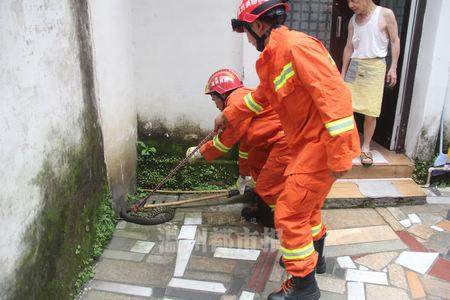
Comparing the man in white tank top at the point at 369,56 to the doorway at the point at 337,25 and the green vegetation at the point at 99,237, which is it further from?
the green vegetation at the point at 99,237

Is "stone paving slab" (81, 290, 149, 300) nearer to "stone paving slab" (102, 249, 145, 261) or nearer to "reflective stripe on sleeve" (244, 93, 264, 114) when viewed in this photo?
"stone paving slab" (102, 249, 145, 261)

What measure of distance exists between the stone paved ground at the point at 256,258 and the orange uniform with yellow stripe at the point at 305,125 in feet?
2.27

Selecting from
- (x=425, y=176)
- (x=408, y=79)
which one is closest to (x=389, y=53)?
(x=408, y=79)

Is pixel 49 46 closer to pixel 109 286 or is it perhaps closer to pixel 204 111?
pixel 109 286

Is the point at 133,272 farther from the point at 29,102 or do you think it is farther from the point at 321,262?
the point at 29,102

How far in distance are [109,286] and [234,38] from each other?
9.03ft

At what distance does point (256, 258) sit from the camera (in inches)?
150

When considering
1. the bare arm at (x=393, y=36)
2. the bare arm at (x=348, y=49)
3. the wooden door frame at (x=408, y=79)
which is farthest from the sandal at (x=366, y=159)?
the bare arm at (x=348, y=49)

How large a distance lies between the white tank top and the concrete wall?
9.50ft

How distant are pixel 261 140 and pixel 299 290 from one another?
1374 millimetres

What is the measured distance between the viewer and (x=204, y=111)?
490 cm

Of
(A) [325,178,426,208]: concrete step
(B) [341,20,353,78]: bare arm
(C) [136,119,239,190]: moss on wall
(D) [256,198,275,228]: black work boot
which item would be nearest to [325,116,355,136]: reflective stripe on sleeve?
(D) [256,198,275,228]: black work boot

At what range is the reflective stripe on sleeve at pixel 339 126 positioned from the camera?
261cm

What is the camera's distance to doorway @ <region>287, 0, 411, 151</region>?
5312 mm
